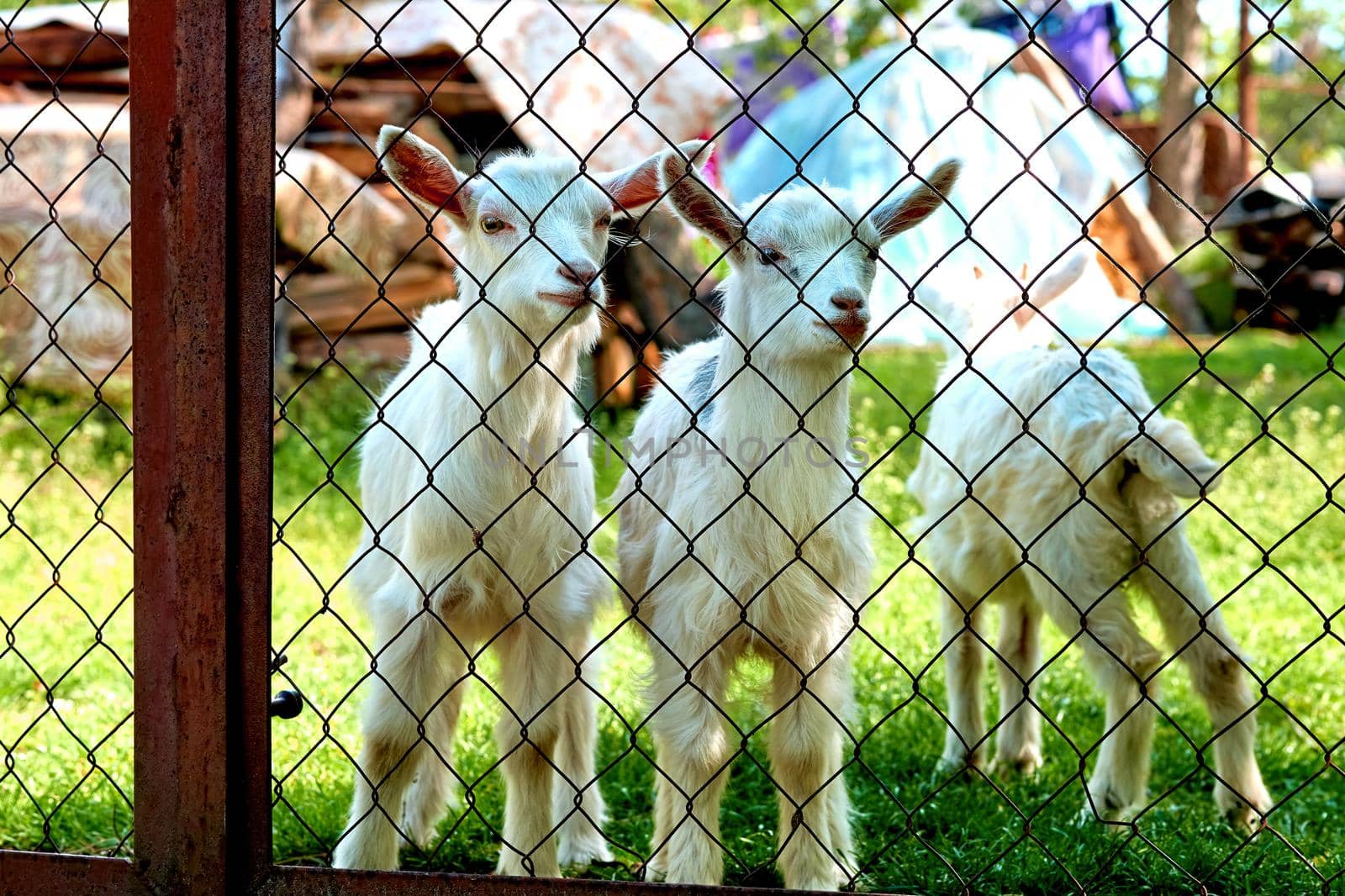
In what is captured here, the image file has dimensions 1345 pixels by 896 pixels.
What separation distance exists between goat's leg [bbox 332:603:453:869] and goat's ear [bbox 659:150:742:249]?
4.06 feet

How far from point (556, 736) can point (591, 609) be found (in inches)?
14.2

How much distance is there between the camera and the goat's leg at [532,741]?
143 inches

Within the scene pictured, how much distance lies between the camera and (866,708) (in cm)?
516

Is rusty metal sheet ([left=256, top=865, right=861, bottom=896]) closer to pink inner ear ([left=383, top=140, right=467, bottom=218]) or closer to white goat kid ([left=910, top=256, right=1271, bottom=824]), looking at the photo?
pink inner ear ([left=383, top=140, right=467, bottom=218])

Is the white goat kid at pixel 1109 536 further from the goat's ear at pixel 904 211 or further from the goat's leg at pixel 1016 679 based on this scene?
the goat's ear at pixel 904 211

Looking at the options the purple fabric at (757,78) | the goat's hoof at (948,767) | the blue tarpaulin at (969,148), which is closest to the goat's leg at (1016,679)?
the goat's hoof at (948,767)

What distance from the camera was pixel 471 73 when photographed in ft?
33.1

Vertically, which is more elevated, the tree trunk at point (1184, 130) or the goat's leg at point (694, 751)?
the tree trunk at point (1184, 130)

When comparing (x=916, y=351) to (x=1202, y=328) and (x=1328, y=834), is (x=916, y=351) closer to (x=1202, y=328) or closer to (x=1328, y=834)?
(x=1202, y=328)

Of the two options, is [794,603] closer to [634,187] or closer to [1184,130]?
[634,187]

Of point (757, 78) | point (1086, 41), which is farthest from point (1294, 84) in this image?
point (757, 78)

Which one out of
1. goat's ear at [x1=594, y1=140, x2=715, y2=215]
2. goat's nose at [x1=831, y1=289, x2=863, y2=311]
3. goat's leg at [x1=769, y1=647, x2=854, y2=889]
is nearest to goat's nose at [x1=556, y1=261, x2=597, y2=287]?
goat's ear at [x1=594, y1=140, x2=715, y2=215]

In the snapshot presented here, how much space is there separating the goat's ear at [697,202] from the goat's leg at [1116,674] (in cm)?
187

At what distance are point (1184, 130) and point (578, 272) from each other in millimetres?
14038
